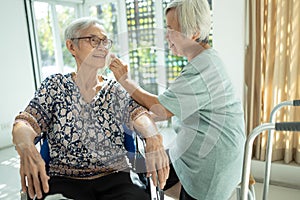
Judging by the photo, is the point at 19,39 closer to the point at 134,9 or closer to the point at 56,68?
the point at 56,68

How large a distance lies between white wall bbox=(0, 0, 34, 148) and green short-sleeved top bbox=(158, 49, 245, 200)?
3.13 metres

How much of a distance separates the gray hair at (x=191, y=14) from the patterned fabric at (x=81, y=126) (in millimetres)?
412

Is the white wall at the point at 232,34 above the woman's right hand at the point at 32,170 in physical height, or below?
above

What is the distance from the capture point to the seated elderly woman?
1.17 m

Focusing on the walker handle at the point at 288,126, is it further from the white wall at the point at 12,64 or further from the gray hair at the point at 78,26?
the white wall at the point at 12,64

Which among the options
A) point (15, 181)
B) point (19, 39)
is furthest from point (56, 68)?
point (15, 181)

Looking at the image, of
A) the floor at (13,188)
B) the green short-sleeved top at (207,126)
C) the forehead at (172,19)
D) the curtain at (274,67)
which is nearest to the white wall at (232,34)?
the curtain at (274,67)

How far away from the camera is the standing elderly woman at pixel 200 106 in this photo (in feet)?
3.40

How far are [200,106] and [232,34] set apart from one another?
1.40m

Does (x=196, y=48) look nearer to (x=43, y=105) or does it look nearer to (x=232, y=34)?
(x=43, y=105)

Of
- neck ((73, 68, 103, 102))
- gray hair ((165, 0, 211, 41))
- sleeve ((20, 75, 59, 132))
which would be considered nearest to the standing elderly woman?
gray hair ((165, 0, 211, 41))

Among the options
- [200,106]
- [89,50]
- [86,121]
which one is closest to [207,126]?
[200,106]

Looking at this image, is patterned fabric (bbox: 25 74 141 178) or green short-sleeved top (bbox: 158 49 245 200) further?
patterned fabric (bbox: 25 74 141 178)

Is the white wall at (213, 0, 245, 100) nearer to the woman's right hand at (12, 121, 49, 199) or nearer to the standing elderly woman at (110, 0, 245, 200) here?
the standing elderly woman at (110, 0, 245, 200)
